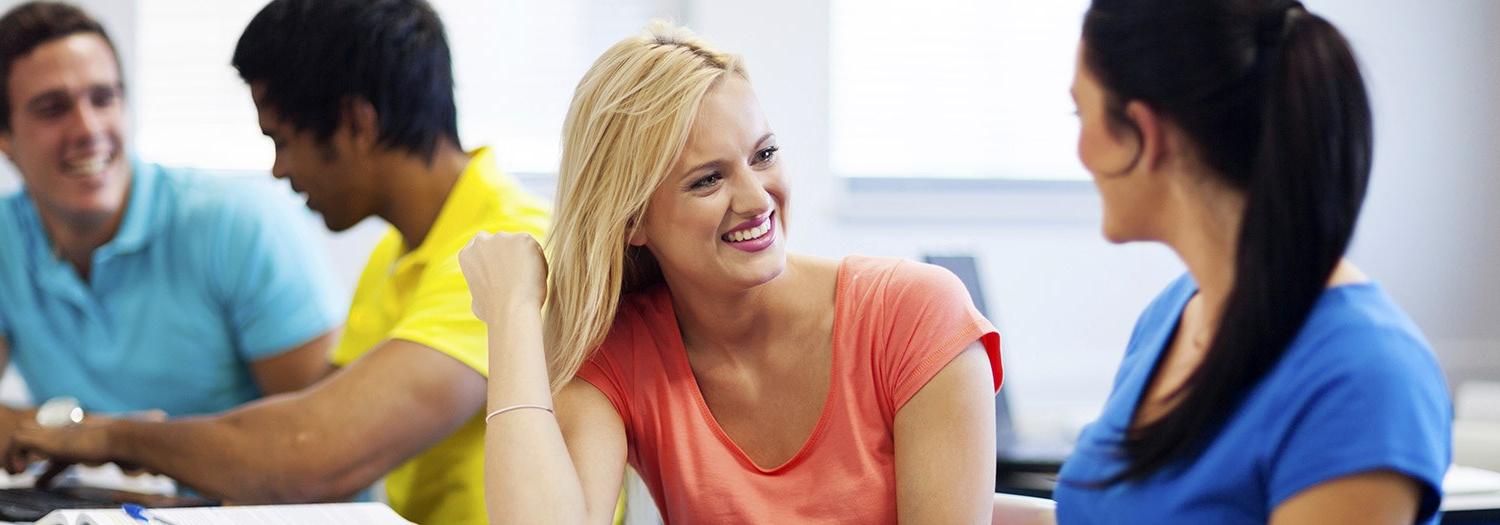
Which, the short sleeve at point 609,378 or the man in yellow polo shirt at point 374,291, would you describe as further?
the man in yellow polo shirt at point 374,291

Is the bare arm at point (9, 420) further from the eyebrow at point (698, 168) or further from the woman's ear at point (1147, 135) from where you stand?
the woman's ear at point (1147, 135)

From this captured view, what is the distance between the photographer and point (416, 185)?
2.01 meters

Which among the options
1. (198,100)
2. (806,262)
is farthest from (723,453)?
(198,100)

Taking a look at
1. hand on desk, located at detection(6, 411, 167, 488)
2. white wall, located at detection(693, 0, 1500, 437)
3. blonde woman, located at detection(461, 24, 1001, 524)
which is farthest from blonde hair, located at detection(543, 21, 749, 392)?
white wall, located at detection(693, 0, 1500, 437)

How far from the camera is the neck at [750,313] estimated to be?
5.22ft

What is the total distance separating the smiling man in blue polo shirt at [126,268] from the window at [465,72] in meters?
1.11

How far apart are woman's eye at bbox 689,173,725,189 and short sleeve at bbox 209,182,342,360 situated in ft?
3.55

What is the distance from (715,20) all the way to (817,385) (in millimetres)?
2487

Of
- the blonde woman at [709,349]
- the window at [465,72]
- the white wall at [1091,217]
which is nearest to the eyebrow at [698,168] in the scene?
the blonde woman at [709,349]

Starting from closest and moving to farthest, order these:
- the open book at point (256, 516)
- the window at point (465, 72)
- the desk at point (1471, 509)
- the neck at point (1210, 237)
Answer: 1. the neck at point (1210, 237)
2. the open book at point (256, 516)
3. the desk at point (1471, 509)
4. the window at point (465, 72)

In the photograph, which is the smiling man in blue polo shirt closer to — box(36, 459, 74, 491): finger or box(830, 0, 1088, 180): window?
box(36, 459, 74, 491): finger

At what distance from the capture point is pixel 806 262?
1.64m

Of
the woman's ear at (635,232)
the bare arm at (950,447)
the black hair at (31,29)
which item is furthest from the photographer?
the black hair at (31,29)

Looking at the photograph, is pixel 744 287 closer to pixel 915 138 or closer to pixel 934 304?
pixel 934 304
